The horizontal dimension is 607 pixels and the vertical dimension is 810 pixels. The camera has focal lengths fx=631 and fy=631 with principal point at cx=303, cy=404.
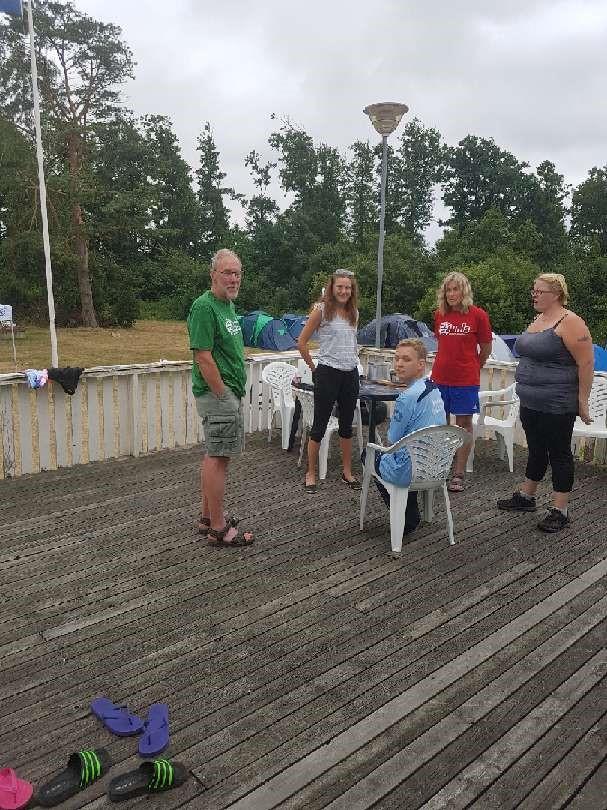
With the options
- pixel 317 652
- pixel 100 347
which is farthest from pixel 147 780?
pixel 100 347

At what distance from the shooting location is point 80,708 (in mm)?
1884

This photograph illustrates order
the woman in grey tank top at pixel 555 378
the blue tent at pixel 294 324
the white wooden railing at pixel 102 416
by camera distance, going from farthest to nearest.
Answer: the blue tent at pixel 294 324, the white wooden railing at pixel 102 416, the woman in grey tank top at pixel 555 378

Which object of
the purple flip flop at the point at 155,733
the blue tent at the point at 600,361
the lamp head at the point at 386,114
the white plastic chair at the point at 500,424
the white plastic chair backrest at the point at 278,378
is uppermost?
the lamp head at the point at 386,114

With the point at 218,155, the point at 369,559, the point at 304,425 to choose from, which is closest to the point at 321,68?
the point at 218,155

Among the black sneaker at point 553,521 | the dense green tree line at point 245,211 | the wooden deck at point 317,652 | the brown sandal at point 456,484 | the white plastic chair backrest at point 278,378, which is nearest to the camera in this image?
the wooden deck at point 317,652

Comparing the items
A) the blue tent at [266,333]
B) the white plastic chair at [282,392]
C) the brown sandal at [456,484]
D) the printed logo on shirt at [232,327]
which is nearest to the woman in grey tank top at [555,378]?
the brown sandal at [456,484]

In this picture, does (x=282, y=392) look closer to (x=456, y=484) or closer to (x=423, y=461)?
(x=456, y=484)

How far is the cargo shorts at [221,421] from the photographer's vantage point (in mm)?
2824

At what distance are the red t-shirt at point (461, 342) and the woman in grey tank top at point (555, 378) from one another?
55cm

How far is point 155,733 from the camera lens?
173 centimetres

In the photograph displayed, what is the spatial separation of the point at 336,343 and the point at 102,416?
1864 mm

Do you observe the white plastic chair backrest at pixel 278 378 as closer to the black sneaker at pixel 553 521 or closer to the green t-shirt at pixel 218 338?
the green t-shirt at pixel 218 338

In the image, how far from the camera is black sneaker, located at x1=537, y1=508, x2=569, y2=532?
325 cm

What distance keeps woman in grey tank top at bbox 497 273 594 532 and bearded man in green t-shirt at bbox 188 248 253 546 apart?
1411 millimetres
